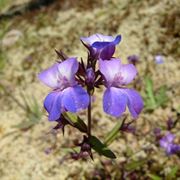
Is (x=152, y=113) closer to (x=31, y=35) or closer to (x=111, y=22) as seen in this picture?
(x=111, y=22)

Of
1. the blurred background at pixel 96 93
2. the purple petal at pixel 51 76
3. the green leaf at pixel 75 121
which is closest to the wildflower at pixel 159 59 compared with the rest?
the blurred background at pixel 96 93

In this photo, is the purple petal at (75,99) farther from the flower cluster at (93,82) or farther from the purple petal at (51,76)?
the purple petal at (51,76)

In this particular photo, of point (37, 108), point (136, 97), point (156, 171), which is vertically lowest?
point (156, 171)

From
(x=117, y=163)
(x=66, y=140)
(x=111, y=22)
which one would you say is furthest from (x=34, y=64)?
(x=117, y=163)

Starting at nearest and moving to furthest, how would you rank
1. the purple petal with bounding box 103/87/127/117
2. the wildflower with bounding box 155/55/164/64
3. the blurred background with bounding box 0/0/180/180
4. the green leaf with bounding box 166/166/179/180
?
1. the purple petal with bounding box 103/87/127/117
2. the green leaf with bounding box 166/166/179/180
3. the blurred background with bounding box 0/0/180/180
4. the wildflower with bounding box 155/55/164/64

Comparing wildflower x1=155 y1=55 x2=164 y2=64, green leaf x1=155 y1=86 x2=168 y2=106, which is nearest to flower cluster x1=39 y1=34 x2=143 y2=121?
green leaf x1=155 y1=86 x2=168 y2=106

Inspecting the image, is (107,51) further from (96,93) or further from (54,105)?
(96,93)

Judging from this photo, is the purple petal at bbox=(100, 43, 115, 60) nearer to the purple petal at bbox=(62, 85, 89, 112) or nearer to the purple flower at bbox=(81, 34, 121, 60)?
the purple flower at bbox=(81, 34, 121, 60)

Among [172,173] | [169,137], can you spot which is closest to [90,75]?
[172,173]
